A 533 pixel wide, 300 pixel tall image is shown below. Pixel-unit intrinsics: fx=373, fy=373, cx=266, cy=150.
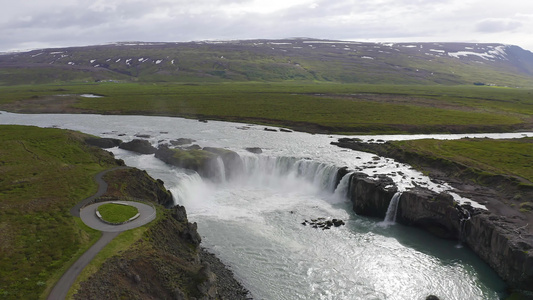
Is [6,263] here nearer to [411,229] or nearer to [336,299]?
[336,299]

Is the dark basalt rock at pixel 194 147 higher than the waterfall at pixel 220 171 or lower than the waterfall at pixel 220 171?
higher

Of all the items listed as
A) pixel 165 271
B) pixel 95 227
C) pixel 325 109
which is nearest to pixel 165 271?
pixel 165 271

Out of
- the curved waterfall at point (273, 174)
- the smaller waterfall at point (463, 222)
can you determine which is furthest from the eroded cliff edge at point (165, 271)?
the smaller waterfall at point (463, 222)

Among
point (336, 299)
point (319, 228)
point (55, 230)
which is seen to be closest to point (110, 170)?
point (55, 230)

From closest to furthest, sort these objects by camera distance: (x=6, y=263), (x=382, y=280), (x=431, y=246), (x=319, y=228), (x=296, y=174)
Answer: (x=6, y=263)
(x=382, y=280)
(x=431, y=246)
(x=319, y=228)
(x=296, y=174)

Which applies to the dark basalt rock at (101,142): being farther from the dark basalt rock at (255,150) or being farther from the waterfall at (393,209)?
the waterfall at (393,209)

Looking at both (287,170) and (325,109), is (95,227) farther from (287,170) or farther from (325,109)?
(325,109)
